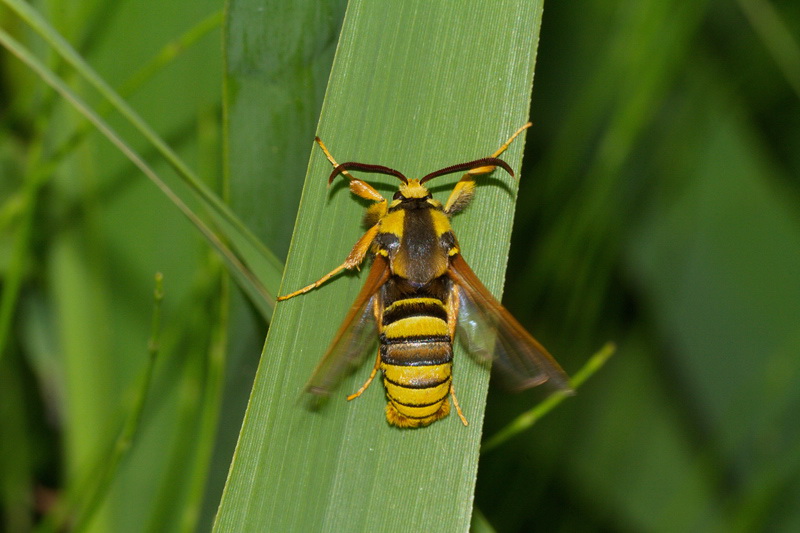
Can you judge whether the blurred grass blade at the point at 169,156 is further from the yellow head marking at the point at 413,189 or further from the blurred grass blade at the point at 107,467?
the yellow head marking at the point at 413,189

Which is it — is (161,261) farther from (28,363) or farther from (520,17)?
(28,363)

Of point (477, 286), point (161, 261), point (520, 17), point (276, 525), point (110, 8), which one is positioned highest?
point (110, 8)

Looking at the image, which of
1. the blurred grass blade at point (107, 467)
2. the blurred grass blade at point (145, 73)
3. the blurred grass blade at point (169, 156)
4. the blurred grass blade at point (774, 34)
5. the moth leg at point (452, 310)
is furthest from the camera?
the blurred grass blade at point (774, 34)

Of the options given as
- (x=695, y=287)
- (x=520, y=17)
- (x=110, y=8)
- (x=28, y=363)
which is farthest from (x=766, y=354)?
(x=28, y=363)

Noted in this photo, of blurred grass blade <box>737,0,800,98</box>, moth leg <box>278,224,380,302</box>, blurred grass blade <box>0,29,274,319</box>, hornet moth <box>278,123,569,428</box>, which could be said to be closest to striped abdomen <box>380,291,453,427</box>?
hornet moth <box>278,123,569,428</box>

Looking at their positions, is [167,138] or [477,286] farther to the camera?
[167,138]

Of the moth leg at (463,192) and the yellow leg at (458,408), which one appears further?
the moth leg at (463,192)

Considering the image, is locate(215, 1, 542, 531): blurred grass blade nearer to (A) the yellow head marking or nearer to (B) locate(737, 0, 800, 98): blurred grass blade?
(A) the yellow head marking

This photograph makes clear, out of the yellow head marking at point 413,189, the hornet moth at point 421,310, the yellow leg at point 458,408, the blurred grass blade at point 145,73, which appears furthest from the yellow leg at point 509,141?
the blurred grass blade at point 145,73
